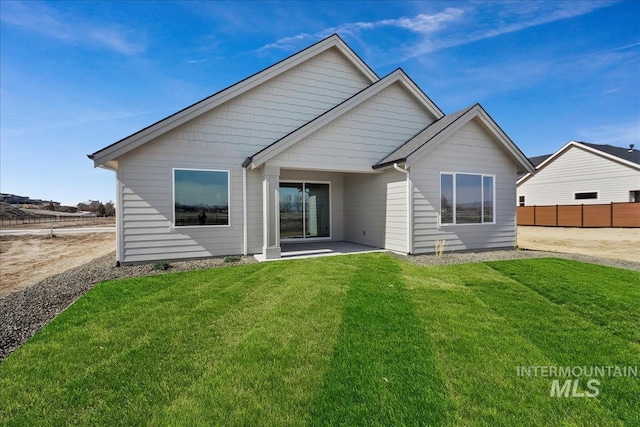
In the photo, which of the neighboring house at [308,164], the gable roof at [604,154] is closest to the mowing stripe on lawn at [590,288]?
the neighboring house at [308,164]

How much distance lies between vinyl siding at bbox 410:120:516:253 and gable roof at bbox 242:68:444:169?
237 cm

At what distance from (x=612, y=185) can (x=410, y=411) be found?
100 feet

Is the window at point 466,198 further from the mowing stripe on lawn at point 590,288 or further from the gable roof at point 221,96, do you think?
the gable roof at point 221,96

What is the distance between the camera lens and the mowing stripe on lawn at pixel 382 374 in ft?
8.13

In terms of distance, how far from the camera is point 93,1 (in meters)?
8.95

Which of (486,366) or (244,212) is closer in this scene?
(486,366)

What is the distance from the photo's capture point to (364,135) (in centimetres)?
1083

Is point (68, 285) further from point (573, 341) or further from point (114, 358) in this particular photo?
point (573, 341)

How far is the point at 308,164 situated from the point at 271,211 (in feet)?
6.65

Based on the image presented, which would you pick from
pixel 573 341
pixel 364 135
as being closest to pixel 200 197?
pixel 364 135

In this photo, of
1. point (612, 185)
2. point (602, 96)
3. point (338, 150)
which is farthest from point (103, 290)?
point (612, 185)

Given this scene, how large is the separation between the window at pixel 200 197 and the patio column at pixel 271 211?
5.04ft

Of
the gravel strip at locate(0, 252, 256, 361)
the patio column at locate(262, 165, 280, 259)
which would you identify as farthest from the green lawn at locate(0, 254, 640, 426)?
the patio column at locate(262, 165, 280, 259)

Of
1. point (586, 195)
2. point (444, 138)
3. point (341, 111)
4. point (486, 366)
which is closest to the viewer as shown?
point (486, 366)
